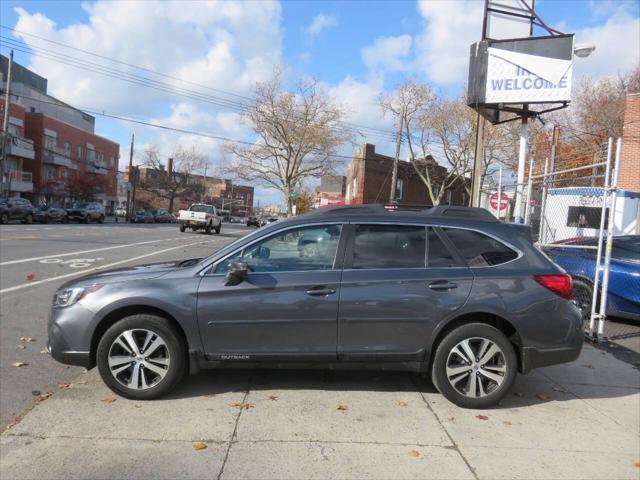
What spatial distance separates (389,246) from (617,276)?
5.30m

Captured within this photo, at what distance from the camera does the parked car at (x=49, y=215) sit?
36.1 m

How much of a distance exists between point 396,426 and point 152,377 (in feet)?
6.81

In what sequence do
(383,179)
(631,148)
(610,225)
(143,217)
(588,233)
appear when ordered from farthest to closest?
(143,217)
(383,179)
(631,148)
(588,233)
(610,225)

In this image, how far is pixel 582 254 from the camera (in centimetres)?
860

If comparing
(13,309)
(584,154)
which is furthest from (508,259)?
(584,154)

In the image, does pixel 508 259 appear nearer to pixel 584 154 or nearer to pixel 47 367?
pixel 47 367

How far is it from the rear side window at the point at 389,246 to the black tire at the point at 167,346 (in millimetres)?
1645

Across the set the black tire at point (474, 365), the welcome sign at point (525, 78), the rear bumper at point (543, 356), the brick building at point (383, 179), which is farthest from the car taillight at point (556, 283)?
the brick building at point (383, 179)

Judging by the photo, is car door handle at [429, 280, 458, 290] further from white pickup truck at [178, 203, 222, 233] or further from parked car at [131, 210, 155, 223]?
parked car at [131, 210, 155, 223]

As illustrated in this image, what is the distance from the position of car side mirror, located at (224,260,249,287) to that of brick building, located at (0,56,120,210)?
45.5 meters

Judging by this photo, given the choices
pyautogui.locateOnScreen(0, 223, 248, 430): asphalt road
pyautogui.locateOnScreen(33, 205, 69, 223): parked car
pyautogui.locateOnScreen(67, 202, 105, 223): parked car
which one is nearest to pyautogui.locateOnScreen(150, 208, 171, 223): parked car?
pyautogui.locateOnScreen(67, 202, 105, 223): parked car

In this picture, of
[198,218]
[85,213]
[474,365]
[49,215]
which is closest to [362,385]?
[474,365]

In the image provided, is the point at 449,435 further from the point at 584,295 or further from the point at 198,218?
the point at 198,218

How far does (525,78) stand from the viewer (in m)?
11.6
